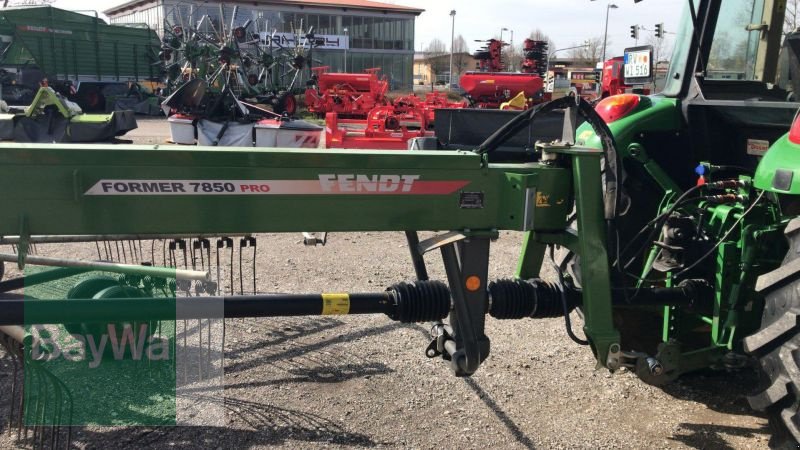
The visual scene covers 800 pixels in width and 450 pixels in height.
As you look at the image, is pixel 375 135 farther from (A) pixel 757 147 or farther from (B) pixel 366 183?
(B) pixel 366 183

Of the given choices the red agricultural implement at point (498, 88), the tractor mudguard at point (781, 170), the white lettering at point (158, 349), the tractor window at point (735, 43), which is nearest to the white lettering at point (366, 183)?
the tractor mudguard at point (781, 170)

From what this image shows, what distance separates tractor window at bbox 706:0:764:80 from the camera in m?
3.62

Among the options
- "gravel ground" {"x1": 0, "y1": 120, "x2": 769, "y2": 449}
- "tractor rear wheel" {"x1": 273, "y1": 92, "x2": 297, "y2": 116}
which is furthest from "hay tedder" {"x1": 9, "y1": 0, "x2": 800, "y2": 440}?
"tractor rear wheel" {"x1": 273, "y1": 92, "x2": 297, "y2": 116}

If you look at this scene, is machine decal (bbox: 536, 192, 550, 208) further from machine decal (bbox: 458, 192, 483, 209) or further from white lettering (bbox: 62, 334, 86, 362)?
white lettering (bbox: 62, 334, 86, 362)

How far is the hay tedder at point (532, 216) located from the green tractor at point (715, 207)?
1cm

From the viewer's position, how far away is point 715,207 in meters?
3.28

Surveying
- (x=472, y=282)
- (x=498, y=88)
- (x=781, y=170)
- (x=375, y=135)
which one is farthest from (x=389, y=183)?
(x=498, y=88)

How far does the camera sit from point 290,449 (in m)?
3.07

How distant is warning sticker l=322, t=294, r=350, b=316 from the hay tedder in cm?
1

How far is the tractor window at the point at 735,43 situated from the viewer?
143 inches

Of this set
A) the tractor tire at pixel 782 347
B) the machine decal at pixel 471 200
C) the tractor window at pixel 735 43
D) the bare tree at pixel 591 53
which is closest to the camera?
the tractor tire at pixel 782 347

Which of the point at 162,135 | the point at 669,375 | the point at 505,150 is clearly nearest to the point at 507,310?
the point at 669,375

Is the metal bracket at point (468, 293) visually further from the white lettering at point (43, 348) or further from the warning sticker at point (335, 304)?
the white lettering at point (43, 348)

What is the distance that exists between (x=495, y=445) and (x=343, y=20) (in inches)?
1769
